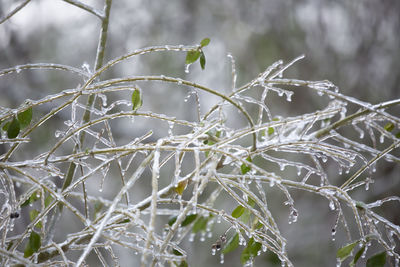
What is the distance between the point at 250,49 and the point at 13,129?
3.52 meters

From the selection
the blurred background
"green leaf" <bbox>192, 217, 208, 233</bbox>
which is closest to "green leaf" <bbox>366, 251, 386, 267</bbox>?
"green leaf" <bbox>192, 217, 208, 233</bbox>

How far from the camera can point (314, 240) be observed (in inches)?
138

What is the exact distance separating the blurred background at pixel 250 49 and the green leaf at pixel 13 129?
1829 millimetres

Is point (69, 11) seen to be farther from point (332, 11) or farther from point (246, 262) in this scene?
point (246, 262)

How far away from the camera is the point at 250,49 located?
405 cm

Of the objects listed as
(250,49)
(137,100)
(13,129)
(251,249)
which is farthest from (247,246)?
(250,49)

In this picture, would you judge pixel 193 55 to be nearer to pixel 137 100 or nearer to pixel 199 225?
pixel 137 100

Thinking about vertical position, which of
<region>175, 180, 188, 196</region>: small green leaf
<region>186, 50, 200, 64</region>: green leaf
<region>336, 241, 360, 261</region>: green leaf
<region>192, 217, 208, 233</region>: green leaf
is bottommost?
<region>336, 241, 360, 261</region>: green leaf

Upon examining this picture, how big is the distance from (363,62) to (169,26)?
1.87 m

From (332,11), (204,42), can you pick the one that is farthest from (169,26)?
(204,42)

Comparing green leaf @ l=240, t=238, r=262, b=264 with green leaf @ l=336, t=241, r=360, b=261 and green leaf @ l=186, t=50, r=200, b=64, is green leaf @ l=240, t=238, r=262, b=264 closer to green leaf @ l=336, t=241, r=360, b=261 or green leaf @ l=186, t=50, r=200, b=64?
green leaf @ l=336, t=241, r=360, b=261

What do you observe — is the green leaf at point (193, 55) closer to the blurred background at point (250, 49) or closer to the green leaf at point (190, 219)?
the green leaf at point (190, 219)

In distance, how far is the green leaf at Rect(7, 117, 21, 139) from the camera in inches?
28.0

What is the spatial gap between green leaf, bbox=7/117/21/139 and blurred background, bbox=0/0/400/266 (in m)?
1.83
